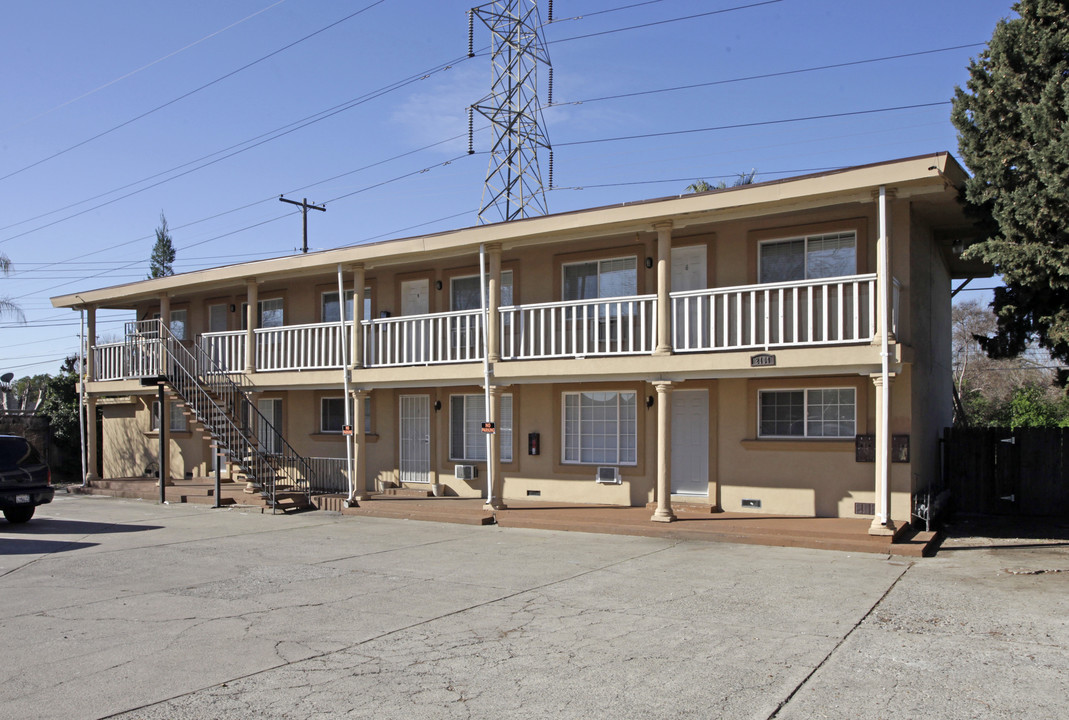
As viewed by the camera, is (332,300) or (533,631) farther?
(332,300)

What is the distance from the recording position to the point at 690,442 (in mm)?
15727

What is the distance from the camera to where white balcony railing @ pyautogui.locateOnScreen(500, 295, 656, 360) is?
1461cm

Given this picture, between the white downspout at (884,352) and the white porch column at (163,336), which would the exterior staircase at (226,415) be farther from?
the white downspout at (884,352)

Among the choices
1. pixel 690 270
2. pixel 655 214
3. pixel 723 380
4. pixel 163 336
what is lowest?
pixel 723 380

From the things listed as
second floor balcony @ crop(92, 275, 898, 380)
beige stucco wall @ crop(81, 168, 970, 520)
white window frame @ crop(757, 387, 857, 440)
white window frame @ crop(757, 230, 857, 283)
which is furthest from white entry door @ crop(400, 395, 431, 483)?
white window frame @ crop(757, 230, 857, 283)

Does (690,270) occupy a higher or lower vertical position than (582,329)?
higher

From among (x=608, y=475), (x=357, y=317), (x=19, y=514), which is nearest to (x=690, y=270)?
(x=608, y=475)

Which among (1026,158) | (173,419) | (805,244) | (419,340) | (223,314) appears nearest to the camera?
(1026,158)

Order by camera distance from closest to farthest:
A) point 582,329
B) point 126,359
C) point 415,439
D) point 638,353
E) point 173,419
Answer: point 638,353 < point 582,329 < point 415,439 < point 126,359 < point 173,419

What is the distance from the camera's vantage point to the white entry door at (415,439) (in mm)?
19219

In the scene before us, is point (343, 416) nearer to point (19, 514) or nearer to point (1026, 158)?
point (19, 514)

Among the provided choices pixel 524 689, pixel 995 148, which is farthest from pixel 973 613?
pixel 995 148

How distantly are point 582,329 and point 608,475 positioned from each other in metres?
2.91

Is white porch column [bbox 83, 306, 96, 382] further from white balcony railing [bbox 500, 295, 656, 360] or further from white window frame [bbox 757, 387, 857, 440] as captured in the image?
white window frame [bbox 757, 387, 857, 440]
